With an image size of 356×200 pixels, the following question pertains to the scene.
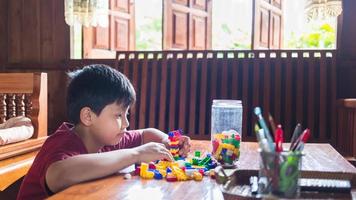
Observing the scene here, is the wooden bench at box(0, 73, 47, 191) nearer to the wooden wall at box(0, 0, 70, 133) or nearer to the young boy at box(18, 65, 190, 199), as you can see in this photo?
the young boy at box(18, 65, 190, 199)

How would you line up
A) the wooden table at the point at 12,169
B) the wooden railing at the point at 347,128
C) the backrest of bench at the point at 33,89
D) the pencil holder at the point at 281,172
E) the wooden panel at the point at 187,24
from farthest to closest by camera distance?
the wooden panel at the point at 187,24 < the wooden railing at the point at 347,128 < the backrest of bench at the point at 33,89 < the wooden table at the point at 12,169 < the pencil holder at the point at 281,172

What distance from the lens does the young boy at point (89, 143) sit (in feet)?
3.09

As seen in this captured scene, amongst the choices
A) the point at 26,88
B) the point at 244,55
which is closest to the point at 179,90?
the point at 244,55

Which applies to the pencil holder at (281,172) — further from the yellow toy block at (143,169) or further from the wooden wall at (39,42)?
the wooden wall at (39,42)

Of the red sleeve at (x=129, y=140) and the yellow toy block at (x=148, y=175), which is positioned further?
the red sleeve at (x=129, y=140)

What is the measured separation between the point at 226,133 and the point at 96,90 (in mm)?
372

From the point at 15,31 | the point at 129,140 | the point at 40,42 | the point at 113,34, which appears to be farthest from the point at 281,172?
the point at 15,31

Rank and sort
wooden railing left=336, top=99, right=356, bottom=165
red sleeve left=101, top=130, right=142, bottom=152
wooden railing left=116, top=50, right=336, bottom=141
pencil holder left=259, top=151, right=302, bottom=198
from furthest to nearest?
wooden railing left=116, top=50, right=336, bottom=141, wooden railing left=336, top=99, right=356, bottom=165, red sleeve left=101, top=130, right=142, bottom=152, pencil holder left=259, top=151, right=302, bottom=198

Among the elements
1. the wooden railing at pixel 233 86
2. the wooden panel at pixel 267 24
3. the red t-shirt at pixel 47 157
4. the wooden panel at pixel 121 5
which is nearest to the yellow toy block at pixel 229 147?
the red t-shirt at pixel 47 157

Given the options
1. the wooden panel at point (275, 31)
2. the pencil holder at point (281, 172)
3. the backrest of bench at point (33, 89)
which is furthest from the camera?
the wooden panel at point (275, 31)

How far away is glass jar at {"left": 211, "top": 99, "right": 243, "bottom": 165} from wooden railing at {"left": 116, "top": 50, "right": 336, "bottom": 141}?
1.85 m

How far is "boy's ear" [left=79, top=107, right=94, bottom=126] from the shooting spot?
114 cm

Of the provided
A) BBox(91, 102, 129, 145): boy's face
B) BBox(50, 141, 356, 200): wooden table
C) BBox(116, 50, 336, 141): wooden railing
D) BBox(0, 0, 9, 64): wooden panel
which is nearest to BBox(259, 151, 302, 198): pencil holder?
BBox(50, 141, 356, 200): wooden table

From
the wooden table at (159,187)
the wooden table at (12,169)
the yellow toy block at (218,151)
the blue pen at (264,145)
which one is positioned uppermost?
the blue pen at (264,145)
